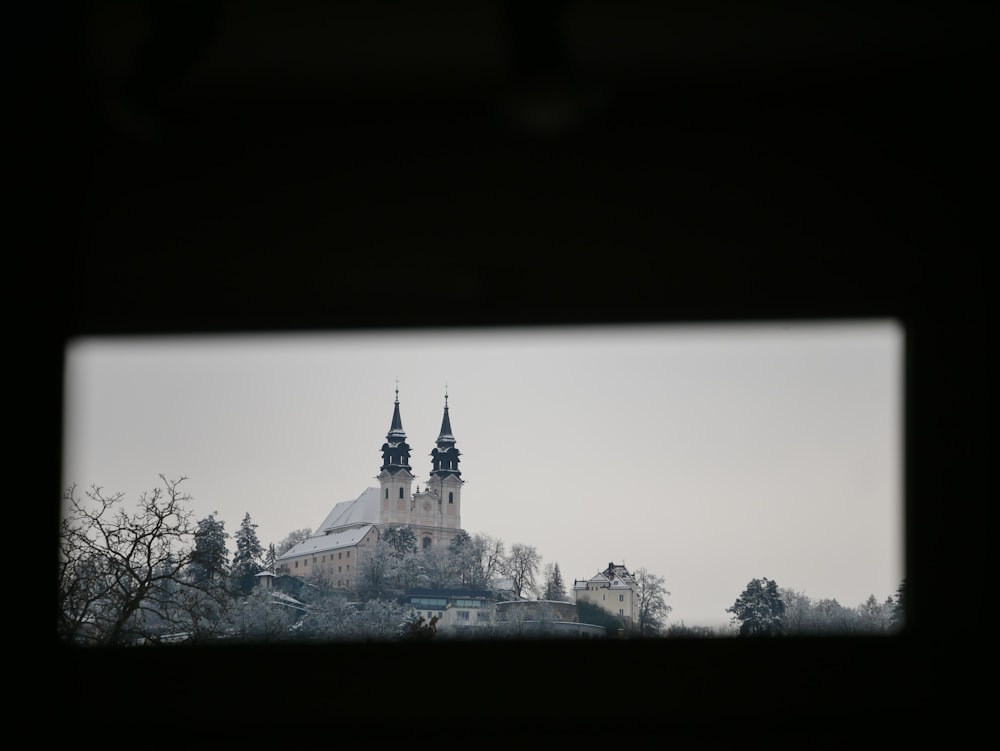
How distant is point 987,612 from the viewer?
2.95 metres

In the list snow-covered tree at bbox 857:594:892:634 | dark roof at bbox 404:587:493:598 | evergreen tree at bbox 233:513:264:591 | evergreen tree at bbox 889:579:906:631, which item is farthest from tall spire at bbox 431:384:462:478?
evergreen tree at bbox 889:579:906:631

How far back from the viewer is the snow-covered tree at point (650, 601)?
10.7 feet

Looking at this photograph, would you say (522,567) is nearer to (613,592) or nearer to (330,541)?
(613,592)

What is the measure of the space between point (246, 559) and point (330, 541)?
417mm

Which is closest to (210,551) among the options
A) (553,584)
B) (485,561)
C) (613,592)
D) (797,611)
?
(485,561)

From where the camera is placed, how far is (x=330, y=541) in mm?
4398

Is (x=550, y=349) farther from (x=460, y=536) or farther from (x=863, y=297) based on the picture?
(x=863, y=297)

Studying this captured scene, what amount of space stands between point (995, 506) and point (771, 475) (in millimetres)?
1237

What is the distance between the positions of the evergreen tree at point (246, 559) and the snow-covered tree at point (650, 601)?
1.86 meters

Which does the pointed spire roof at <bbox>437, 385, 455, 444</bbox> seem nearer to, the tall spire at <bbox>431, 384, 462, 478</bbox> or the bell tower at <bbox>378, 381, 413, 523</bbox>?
the tall spire at <bbox>431, 384, 462, 478</bbox>

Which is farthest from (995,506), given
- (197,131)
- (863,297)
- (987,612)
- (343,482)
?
(197,131)

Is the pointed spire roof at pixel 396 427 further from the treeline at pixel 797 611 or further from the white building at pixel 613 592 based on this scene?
the treeline at pixel 797 611

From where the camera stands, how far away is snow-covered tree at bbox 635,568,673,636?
10.7 feet

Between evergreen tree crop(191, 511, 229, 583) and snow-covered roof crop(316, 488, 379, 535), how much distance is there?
0.49m
